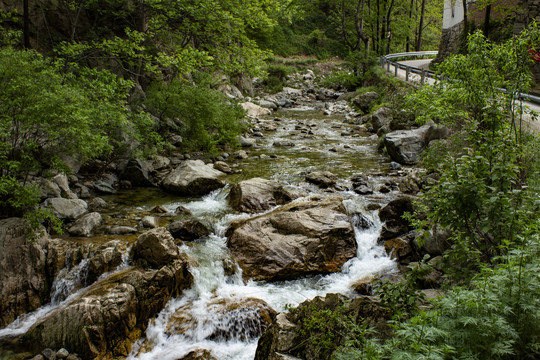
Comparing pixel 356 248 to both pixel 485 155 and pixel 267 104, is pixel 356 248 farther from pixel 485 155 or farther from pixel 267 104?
pixel 267 104

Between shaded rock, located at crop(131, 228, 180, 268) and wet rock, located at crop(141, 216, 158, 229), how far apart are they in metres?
1.68

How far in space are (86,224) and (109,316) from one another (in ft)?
11.8

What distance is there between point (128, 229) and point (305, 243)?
4.34 metres

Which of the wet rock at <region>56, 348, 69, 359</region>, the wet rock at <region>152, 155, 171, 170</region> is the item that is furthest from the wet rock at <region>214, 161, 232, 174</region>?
the wet rock at <region>56, 348, 69, 359</region>

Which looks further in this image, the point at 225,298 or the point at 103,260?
the point at 103,260

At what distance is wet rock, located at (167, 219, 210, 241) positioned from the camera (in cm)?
905

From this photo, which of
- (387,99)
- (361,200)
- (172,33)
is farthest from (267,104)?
(361,200)

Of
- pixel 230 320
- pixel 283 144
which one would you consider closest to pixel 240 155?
pixel 283 144

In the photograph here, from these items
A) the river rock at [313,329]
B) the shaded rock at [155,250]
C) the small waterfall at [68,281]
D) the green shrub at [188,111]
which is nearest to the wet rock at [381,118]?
the green shrub at [188,111]

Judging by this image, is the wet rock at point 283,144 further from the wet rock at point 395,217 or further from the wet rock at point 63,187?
the wet rock at point 63,187

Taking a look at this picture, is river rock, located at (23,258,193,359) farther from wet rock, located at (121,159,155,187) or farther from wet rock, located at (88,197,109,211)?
wet rock, located at (121,159,155,187)

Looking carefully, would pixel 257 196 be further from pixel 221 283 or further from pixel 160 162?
pixel 160 162

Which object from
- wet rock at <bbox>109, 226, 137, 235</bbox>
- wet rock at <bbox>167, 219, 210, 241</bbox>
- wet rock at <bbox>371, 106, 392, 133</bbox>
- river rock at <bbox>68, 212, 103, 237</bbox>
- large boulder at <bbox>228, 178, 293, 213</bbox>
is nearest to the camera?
river rock at <bbox>68, 212, 103, 237</bbox>

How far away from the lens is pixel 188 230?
9078mm
